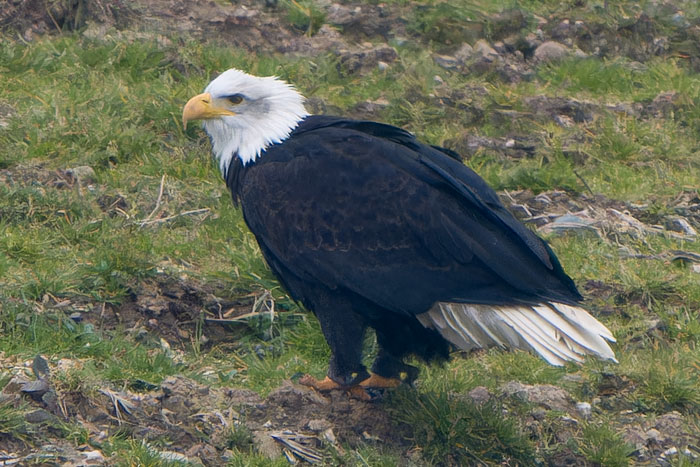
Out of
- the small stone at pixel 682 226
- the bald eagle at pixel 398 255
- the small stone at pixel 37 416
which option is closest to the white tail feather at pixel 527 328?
the bald eagle at pixel 398 255

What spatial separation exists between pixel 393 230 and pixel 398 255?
0.11m

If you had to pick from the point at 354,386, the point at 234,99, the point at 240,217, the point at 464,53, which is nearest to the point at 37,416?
the point at 354,386

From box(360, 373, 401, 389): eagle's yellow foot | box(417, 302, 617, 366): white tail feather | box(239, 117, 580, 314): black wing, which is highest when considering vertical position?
box(239, 117, 580, 314): black wing

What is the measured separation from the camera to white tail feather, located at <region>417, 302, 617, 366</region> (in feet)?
15.4

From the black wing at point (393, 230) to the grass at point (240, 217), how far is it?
0.58 m

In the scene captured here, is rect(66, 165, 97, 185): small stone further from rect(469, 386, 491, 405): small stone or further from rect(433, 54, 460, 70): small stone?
rect(433, 54, 460, 70): small stone

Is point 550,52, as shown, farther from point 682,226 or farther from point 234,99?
point 234,99

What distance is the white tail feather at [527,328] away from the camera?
468cm

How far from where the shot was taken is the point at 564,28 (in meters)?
10.2

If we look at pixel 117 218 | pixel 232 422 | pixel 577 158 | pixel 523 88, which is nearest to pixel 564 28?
pixel 523 88

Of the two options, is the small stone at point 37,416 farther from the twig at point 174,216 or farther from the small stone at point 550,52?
the small stone at point 550,52

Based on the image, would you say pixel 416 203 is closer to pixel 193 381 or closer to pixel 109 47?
pixel 193 381

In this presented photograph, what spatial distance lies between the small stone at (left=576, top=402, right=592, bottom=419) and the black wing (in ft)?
2.37

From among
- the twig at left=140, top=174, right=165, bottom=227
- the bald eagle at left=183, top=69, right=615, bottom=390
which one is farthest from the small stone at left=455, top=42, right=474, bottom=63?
the bald eagle at left=183, top=69, right=615, bottom=390
